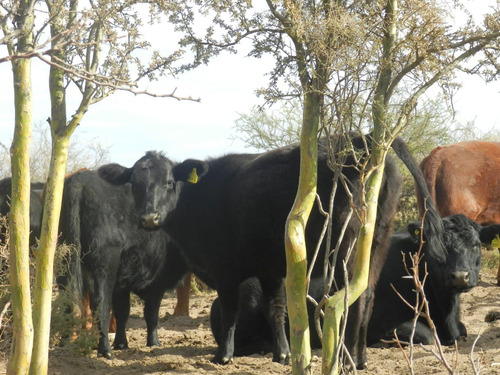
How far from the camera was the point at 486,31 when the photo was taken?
520 cm

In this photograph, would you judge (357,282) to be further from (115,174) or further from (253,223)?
(115,174)

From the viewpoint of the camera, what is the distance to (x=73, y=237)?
317 inches

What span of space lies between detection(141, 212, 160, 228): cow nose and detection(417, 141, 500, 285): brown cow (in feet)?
13.7

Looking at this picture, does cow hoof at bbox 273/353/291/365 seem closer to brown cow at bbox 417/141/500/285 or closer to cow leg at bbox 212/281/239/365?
cow leg at bbox 212/281/239/365

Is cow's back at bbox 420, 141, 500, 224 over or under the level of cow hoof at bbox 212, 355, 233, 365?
over

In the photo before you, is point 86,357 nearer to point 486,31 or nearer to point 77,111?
point 77,111

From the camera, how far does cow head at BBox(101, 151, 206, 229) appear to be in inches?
310

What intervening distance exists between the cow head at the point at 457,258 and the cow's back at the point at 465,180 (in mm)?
2394

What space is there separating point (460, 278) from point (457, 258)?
242 millimetres

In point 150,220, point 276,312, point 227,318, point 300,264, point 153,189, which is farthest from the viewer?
point 153,189

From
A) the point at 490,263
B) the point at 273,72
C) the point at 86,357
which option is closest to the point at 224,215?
the point at 86,357

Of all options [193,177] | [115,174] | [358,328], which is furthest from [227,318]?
[115,174]

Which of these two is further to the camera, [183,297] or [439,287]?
[183,297]

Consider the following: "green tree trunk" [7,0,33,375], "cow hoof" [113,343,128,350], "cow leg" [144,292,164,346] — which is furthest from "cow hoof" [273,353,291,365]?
"green tree trunk" [7,0,33,375]
